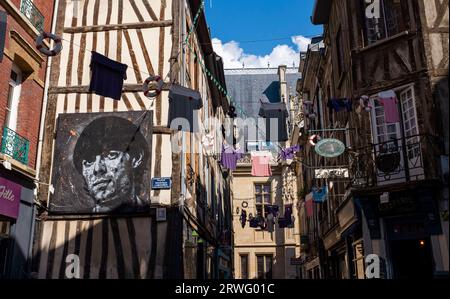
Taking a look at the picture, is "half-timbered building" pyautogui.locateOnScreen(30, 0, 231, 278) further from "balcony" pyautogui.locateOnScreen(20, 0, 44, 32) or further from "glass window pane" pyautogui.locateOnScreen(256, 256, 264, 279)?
"glass window pane" pyautogui.locateOnScreen(256, 256, 264, 279)

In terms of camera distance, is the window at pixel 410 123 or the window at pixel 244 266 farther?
the window at pixel 244 266

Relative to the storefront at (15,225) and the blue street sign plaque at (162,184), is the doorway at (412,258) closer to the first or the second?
the blue street sign plaque at (162,184)

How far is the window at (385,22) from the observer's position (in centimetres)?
912

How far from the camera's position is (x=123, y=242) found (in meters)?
8.73

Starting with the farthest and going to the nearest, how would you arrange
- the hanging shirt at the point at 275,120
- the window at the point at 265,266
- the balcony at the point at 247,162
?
the balcony at the point at 247,162 → the window at the point at 265,266 → the hanging shirt at the point at 275,120

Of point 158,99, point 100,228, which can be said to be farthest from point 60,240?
point 158,99

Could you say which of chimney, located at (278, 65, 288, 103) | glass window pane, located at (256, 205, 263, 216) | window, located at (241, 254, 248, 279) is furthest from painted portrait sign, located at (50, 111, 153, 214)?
chimney, located at (278, 65, 288, 103)

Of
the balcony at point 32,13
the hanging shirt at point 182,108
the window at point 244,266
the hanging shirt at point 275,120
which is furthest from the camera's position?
the window at point 244,266

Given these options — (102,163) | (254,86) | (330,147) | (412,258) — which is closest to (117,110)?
(102,163)

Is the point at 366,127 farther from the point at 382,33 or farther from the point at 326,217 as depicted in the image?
the point at 326,217

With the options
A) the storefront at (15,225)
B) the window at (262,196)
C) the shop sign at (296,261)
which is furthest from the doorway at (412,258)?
the window at (262,196)

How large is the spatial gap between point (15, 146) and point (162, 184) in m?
2.78

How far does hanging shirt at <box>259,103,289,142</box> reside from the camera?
995 centimetres

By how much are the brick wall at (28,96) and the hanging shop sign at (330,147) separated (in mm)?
5805
